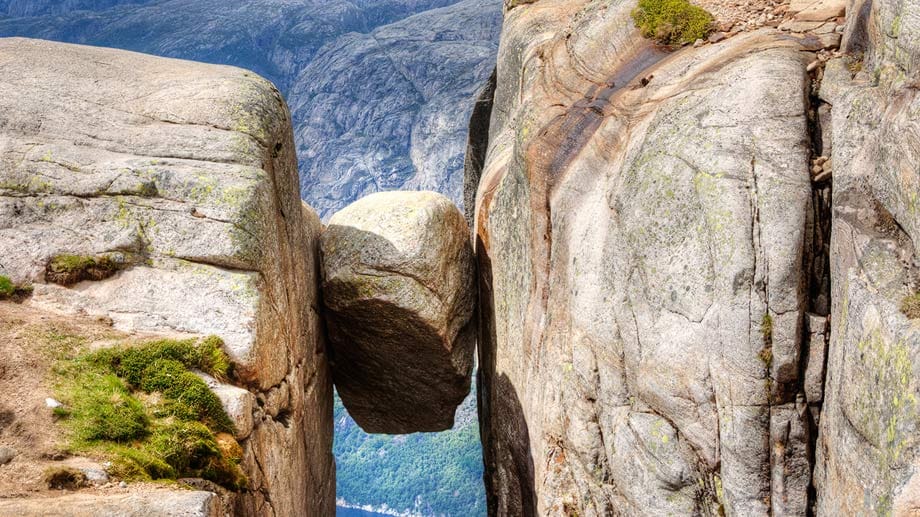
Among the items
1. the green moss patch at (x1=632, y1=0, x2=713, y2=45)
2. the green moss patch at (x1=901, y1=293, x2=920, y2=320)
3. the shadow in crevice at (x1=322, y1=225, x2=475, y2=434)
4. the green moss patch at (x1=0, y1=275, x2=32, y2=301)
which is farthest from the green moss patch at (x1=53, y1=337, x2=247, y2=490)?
the green moss patch at (x1=632, y1=0, x2=713, y2=45)

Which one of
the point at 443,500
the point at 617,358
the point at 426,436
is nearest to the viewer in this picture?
the point at 617,358

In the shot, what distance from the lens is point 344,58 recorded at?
11006cm

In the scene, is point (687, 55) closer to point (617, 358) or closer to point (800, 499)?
point (617, 358)

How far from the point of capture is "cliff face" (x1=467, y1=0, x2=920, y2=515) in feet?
34.3

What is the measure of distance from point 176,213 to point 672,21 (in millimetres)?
11162

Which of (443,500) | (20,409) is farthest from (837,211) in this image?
(443,500)

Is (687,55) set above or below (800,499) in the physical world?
above

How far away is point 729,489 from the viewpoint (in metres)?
12.4

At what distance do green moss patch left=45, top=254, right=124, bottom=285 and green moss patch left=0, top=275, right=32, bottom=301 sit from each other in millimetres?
409

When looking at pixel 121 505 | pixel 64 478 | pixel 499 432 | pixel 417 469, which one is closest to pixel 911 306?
pixel 121 505

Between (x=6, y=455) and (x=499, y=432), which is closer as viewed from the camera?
(x=6, y=455)

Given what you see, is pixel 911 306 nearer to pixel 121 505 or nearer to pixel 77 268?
pixel 121 505

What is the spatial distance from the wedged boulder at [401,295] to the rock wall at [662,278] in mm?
2053

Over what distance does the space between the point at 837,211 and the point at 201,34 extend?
116525mm
